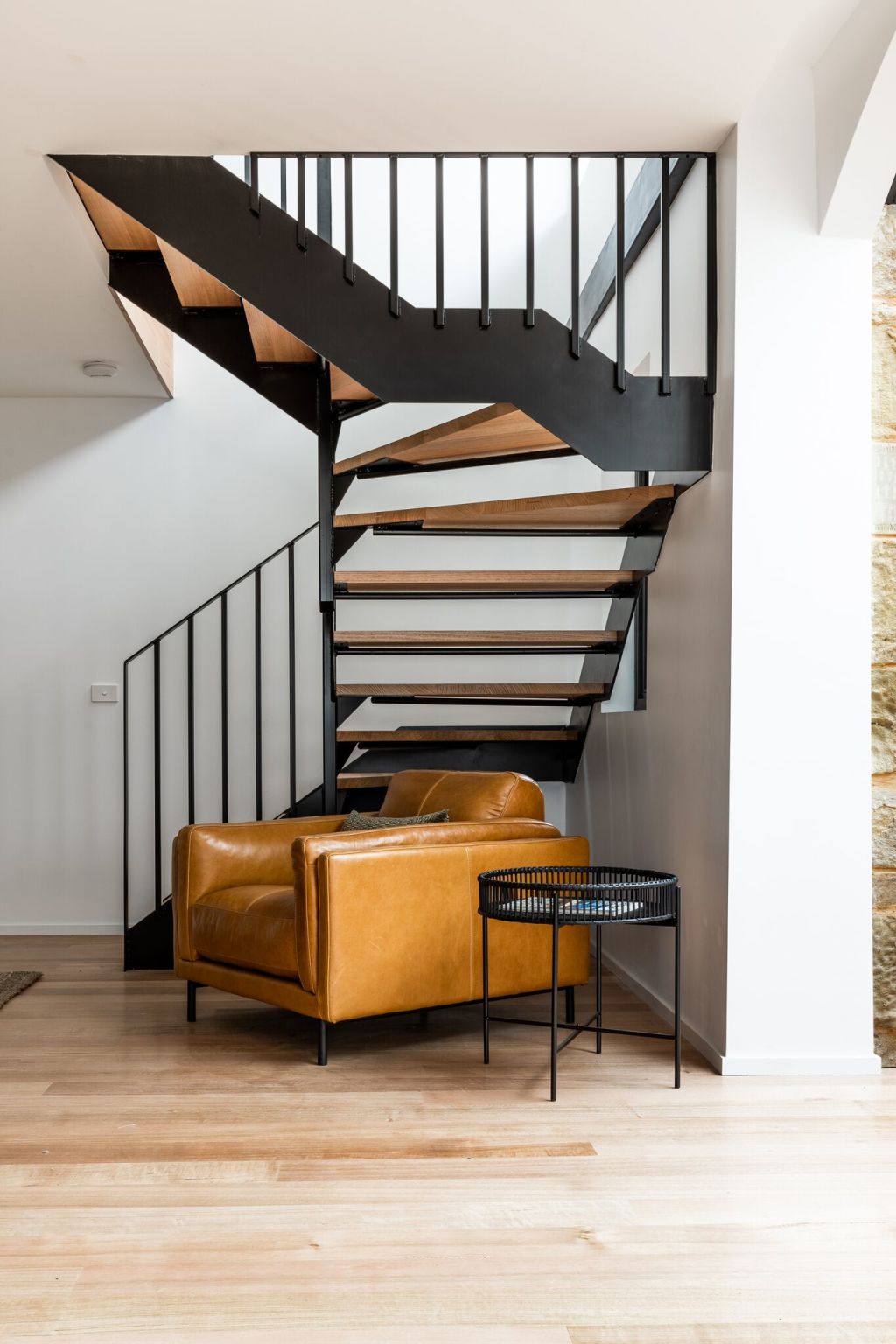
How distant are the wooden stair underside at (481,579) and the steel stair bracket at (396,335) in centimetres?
64

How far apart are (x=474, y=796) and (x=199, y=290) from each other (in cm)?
195

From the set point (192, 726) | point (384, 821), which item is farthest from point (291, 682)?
point (384, 821)

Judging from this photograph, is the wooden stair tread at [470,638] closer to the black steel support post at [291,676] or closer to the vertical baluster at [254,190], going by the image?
the black steel support post at [291,676]

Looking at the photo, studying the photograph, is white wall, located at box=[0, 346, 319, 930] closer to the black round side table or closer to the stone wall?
the black round side table

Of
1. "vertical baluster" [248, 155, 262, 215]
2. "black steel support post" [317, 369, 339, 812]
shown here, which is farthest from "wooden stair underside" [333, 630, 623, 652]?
"vertical baluster" [248, 155, 262, 215]

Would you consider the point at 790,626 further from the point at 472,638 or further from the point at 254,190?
the point at 254,190

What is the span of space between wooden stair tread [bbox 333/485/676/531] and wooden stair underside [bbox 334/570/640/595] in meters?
0.17

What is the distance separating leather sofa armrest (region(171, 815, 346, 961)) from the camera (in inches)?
157

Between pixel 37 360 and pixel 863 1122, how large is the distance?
14.6ft

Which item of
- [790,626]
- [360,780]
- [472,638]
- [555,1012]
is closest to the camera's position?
[555,1012]

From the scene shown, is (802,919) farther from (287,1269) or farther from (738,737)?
(287,1269)

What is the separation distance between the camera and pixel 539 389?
3502 millimetres

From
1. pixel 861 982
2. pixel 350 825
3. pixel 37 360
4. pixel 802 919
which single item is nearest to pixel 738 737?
pixel 802 919

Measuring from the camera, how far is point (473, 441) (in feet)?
12.5
